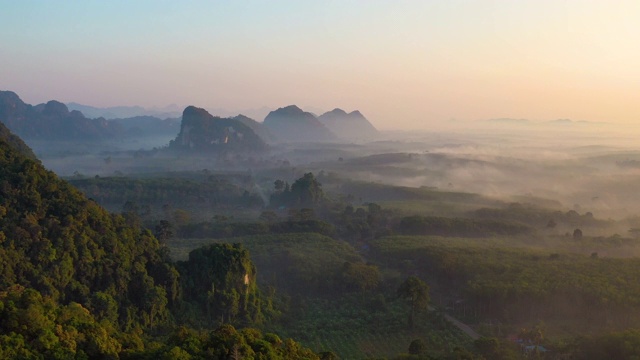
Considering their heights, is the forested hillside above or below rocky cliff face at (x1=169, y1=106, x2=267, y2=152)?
below

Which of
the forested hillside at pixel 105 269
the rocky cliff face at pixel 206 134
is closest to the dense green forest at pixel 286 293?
the forested hillside at pixel 105 269

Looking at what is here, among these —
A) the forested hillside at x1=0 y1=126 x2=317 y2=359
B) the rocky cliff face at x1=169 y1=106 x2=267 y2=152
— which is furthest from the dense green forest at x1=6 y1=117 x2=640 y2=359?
the rocky cliff face at x1=169 y1=106 x2=267 y2=152

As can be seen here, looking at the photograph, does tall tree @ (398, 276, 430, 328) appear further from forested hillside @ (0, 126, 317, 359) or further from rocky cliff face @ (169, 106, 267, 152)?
rocky cliff face @ (169, 106, 267, 152)

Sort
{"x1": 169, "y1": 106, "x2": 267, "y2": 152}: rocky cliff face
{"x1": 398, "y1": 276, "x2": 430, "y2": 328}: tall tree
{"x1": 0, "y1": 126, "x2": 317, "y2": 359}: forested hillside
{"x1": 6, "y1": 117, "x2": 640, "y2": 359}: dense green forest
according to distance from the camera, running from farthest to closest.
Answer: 1. {"x1": 169, "y1": 106, "x2": 267, "y2": 152}: rocky cliff face
2. {"x1": 398, "y1": 276, "x2": 430, "y2": 328}: tall tree
3. {"x1": 0, "y1": 126, "x2": 317, "y2": 359}: forested hillside
4. {"x1": 6, "y1": 117, "x2": 640, "y2": 359}: dense green forest

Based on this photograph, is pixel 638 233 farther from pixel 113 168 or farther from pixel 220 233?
pixel 113 168

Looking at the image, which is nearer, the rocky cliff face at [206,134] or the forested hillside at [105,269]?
the forested hillside at [105,269]

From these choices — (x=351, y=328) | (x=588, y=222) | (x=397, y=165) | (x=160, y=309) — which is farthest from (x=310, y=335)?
(x=397, y=165)

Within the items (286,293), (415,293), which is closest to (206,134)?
(286,293)

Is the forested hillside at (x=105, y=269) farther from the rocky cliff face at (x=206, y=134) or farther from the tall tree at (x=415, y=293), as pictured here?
the rocky cliff face at (x=206, y=134)
